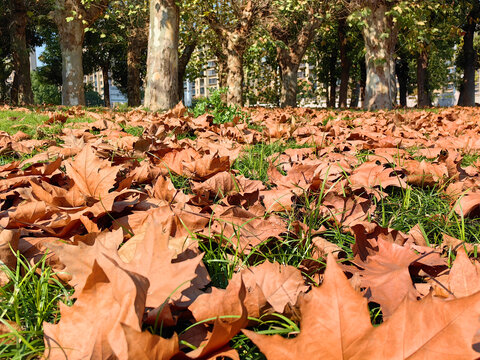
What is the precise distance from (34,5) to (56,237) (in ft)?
72.7

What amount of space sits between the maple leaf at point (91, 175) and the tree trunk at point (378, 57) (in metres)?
10.8

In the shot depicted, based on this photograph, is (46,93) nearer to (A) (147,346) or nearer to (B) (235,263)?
(B) (235,263)

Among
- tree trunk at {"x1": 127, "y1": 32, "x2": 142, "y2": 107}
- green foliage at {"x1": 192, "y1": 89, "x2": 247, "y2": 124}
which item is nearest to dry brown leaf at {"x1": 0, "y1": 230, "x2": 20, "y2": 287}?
green foliage at {"x1": 192, "y1": 89, "x2": 247, "y2": 124}

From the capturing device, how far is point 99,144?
228cm

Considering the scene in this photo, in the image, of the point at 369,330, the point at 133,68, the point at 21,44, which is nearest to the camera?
the point at 369,330

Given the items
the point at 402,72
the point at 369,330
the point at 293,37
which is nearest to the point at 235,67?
the point at 293,37

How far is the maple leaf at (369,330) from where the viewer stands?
1.83ft

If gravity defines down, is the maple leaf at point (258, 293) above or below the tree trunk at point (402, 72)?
below

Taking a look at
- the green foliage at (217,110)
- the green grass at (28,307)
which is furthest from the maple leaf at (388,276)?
the green foliage at (217,110)

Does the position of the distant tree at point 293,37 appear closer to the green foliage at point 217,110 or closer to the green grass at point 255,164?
the green foliage at point 217,110

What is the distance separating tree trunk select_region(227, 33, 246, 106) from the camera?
12547mm

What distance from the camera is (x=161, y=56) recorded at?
7.88 m

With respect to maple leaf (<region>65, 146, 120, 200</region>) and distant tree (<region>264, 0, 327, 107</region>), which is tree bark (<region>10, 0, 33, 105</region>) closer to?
distant tree (<region>264, 0, 327, 107</region>)

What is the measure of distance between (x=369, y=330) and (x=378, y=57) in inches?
467
